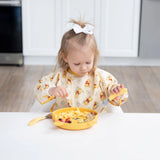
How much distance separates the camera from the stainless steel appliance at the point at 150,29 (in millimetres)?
3633

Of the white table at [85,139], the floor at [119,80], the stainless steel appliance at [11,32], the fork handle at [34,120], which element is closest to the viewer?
the white table at [85,139]

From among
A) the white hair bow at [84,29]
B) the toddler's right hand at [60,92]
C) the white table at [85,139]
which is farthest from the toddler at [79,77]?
the white table at [85,139]

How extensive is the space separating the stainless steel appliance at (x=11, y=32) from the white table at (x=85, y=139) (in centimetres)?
263

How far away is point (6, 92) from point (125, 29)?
1524 millimetres

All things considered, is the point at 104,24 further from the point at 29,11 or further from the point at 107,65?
the point at 29,11

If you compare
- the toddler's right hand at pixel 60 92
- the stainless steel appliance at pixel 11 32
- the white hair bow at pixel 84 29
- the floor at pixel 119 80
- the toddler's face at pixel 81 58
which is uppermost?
the white hair bow at pixel 84 29

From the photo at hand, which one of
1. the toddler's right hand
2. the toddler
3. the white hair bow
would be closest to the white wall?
the toddler

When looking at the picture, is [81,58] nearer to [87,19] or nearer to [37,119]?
[37,119]

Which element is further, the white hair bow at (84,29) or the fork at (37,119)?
the white hair bow at (84,29)

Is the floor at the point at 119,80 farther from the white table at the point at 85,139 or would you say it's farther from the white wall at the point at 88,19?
the white table at the point at 85,139

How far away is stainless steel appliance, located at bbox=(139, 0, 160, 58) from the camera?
11.9 ft

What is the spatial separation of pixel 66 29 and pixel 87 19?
26 centimetres

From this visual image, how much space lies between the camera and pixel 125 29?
375 centimetres

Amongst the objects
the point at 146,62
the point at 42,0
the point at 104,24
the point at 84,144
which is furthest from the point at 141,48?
the point at 84,144
